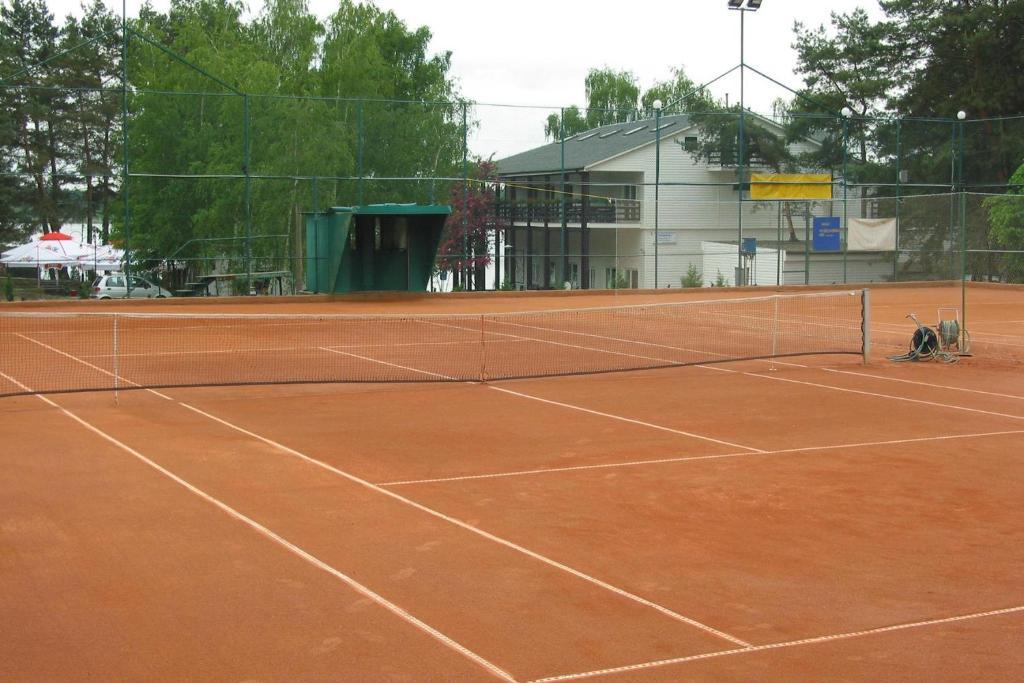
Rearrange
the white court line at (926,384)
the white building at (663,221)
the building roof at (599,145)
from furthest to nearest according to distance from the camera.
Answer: the building roof at (599,145)
the white building at (663,221)
the white court line at (926,384)

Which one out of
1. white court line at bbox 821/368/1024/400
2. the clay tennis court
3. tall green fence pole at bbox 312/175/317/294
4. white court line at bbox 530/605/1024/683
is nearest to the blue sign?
tall green fence pole at bbox 312/175/317/294

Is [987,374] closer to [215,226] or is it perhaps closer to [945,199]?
[945,199]

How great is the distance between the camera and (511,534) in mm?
8594

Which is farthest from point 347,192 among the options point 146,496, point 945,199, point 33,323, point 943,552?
point 943,552

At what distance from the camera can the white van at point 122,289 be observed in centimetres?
3759

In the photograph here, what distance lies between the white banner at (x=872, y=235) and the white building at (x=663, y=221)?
583 millimetres

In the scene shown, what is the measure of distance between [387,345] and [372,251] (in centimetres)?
1135

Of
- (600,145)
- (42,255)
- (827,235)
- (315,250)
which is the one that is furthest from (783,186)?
(42,255)

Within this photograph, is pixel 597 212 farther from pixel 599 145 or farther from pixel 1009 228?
pixel 1009 228

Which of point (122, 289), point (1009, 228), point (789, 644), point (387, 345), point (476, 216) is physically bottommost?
point (789, 644)

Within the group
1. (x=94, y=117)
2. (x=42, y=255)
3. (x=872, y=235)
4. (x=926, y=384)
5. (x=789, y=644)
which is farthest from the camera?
(x=94, y=117)

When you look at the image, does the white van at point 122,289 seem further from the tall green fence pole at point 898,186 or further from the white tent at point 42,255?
the tall green fence pole at point 898,186

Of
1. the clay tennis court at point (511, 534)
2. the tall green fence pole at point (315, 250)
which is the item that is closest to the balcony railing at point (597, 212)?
the tall green fence pole at point (315, 250)

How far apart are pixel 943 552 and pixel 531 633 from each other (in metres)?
3.39
